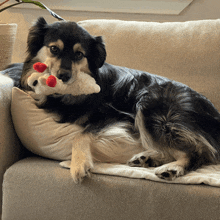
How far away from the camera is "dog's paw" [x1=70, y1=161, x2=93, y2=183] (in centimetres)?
130

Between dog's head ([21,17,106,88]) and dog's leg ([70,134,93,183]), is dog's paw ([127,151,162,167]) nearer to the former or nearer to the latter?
dog's leg ([70,134,93,183])

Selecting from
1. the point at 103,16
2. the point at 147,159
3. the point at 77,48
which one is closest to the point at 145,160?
the point at 147,159

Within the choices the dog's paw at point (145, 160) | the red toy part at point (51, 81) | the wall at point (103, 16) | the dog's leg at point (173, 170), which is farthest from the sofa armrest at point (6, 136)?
the wall at point (103, 16)

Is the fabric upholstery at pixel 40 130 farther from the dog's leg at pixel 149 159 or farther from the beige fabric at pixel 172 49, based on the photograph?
the beige fabric at pixel 172 49

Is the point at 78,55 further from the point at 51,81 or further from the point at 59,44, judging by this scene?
the point at 51,81

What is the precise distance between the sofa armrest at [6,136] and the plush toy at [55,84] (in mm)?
169

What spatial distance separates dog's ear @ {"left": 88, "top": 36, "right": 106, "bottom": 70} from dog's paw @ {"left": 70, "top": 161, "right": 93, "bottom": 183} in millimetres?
574

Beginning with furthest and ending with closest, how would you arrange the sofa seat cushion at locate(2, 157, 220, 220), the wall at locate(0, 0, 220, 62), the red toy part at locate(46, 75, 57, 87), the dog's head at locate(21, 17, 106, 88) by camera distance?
the wall at locate(0, 0, 220, 62) → the dog's head at locate(21, 17, 106, 88) → the red toy part at locate(46, 75, 57, 87) → the sofa seat cushion at locate(2, 157, 220, 220)

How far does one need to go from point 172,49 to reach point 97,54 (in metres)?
0.64

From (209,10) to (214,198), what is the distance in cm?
194

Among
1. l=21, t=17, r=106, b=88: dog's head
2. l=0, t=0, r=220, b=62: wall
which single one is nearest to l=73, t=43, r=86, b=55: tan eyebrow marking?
l=21, t=17, r=106, b=88: dog's head

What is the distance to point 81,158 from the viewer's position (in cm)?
137

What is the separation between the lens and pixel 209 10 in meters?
2.62

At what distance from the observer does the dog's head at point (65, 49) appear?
148 centimetres
